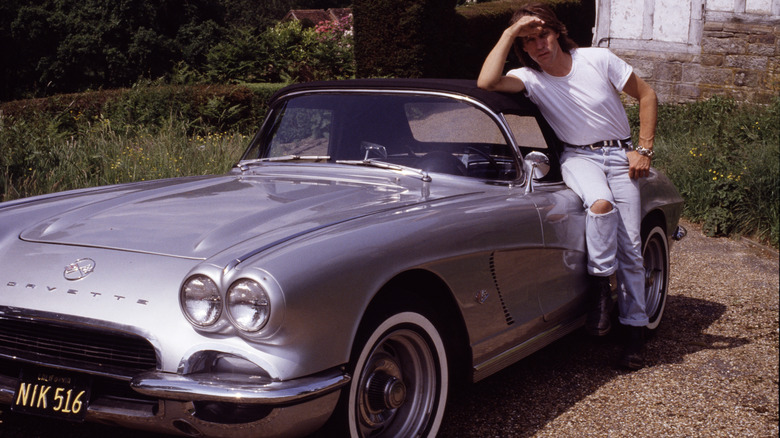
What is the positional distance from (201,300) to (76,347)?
0.47 metres

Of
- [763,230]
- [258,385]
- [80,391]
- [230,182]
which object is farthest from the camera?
[763,230]

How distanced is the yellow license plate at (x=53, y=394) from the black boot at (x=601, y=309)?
7.91 feet

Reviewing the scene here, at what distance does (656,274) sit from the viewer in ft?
15.3

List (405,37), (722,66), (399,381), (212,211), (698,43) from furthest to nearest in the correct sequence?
(405,37), (698,43), (722,66), (212,211), (399,381)

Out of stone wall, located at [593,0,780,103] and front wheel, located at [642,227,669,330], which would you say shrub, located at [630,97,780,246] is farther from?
front wheel, located at [642,227,669,330]

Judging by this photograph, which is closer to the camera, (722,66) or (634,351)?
(634,351)

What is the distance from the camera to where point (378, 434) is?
9.21 feet

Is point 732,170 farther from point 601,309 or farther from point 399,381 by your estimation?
point 399,381

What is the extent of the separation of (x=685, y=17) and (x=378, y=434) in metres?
10.9

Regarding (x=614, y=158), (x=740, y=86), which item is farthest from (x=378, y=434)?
(x=740, y=86)

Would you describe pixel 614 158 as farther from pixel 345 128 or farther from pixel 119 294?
pixel 119 294

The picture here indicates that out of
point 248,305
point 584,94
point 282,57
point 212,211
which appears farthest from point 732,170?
point 282,57

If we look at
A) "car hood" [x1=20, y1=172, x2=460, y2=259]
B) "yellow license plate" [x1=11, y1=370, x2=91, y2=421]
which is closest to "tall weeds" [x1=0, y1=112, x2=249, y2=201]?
"car hood" [x1=20, y1=172, x2=460, y2=259]

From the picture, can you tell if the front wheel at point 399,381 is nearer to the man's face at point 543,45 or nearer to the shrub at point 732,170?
the man's face at point 543,45
